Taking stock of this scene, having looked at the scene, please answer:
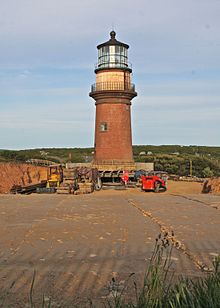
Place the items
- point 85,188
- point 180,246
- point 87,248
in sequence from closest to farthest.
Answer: point 87,248 < point 180,246 < point 85,188

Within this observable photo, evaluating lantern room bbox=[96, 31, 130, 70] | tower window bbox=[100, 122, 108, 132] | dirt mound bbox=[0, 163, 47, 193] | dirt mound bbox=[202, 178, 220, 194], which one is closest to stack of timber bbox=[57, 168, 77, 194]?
dirt mound bbox=[0, 163, 47, 193]

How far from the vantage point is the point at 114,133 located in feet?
117

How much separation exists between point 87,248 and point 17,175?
28.9m

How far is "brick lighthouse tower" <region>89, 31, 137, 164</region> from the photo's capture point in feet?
116

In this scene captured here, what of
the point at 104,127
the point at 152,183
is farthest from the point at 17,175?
the point at 152,183

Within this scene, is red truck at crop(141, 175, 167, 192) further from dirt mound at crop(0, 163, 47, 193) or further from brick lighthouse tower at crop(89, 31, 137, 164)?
dirt mound at crop(0, 163, 47, 193)

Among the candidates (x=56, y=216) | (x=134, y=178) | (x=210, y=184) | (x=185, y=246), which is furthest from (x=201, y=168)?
(x=185, y=246)

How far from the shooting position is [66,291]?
5492 millimetres

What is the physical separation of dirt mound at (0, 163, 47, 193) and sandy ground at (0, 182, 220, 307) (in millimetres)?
18916

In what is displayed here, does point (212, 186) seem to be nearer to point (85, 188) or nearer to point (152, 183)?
point (152, 183)

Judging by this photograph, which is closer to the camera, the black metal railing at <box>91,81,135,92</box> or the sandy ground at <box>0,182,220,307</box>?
the sandy ground at <box>0,182,220,307</box>

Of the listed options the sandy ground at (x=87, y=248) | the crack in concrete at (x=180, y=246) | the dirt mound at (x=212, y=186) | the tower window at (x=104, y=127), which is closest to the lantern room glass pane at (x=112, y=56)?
the tower window at (x=104, y=127)

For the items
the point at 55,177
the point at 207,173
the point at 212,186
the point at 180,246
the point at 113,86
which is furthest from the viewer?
the point at 207,173

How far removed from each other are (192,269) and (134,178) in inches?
1141
